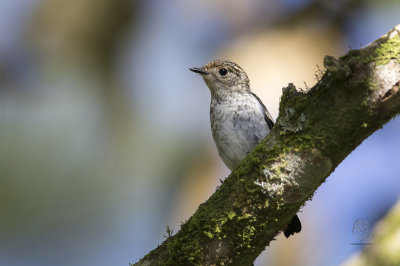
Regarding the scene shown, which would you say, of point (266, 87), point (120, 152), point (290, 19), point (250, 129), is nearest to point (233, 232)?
point (250, 129)

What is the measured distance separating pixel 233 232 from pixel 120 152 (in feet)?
21.3

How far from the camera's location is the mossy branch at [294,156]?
289 centimetres

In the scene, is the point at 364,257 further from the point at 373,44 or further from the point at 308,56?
the point at 308,56

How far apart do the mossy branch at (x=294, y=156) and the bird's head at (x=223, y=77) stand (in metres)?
2.48

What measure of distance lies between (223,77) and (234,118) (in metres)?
0.85

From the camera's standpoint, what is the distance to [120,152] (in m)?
9.53

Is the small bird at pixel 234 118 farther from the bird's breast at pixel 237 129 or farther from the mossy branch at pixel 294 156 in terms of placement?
the mossy branch at pixel 294 156

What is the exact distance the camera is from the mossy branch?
2.89 m

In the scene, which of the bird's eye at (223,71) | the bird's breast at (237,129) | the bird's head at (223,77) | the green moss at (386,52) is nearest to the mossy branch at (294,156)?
the green moss at (386,52)

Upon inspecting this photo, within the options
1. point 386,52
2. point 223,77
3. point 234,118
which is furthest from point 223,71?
point 386,52

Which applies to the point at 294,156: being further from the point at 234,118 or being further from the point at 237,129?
the point at 234,118

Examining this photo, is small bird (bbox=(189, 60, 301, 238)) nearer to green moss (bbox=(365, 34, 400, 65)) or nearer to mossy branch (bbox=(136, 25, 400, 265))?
mossy branch (bbox=(136, 25, 400, 265))

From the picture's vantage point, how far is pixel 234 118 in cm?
517

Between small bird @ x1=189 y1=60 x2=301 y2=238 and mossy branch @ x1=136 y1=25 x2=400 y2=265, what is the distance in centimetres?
167
